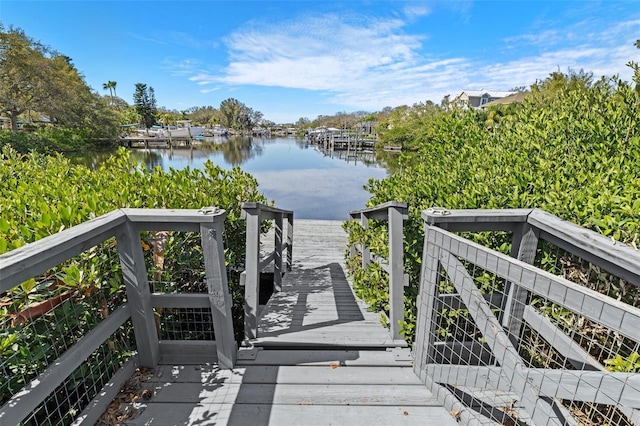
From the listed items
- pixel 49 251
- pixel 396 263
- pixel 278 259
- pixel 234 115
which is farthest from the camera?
pixel 234 115

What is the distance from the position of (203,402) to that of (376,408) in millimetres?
910

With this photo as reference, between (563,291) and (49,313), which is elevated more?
(563,291)

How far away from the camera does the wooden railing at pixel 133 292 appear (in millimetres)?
1118

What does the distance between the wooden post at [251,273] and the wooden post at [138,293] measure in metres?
0.59

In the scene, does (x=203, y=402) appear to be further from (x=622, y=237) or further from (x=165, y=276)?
(x=622, y=237)

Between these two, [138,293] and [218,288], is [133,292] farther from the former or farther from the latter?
[218,288]

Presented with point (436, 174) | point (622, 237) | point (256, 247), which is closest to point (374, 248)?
point (436, 174)

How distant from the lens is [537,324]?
4.91 feet

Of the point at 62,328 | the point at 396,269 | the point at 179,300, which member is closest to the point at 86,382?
the point at 62,328

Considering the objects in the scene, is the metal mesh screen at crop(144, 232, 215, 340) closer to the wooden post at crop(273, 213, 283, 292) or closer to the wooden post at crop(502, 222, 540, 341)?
the wooden post at crop(273, 213, 283, 292)

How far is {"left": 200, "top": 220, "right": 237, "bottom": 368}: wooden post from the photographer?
1.63 metres

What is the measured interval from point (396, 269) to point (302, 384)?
0.95 meters

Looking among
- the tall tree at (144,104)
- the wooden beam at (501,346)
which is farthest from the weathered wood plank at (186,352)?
the tall tree at (144,104)

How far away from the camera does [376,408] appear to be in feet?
5.07
